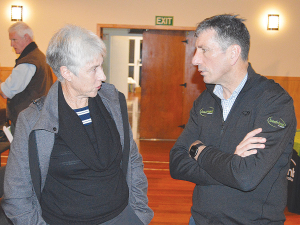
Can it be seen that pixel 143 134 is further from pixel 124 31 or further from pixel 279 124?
pixel 279 124

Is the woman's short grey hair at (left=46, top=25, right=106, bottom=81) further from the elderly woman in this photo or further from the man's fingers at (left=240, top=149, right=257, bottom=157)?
the man's fingers at (left=240, top=149, right=257, bottom=157)

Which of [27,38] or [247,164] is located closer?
[247,164]

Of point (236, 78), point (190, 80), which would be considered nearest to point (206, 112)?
point (236, 78)

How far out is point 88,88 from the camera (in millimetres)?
1443

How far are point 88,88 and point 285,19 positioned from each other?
6195mm

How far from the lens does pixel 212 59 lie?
1523mm

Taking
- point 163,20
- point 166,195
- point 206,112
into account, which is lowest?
point 166,195

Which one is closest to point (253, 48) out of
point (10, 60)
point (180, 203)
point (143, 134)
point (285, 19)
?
point (285, 19)

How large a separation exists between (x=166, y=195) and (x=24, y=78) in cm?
232

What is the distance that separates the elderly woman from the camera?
132cm

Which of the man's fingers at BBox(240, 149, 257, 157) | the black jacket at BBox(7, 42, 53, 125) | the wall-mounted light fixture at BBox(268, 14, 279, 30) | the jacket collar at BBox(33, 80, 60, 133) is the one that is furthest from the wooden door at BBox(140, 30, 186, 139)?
the man's fingers at BBox(240, 149, 257, 157)

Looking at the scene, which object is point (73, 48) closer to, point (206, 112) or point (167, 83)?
point (206, 112)

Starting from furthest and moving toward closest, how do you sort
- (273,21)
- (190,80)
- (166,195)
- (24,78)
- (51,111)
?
(190,80), (273,21), (166,195), (24,78), (51,111)

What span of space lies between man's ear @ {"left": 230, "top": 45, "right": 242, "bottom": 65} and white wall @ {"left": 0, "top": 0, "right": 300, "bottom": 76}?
5.13m
